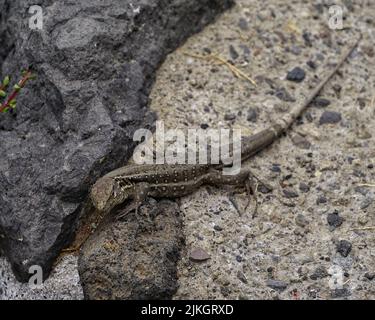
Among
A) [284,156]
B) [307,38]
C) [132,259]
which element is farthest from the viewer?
[307,38]

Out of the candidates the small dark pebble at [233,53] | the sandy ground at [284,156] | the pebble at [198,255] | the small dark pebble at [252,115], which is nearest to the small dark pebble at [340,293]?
the sandy ground at [284,156]

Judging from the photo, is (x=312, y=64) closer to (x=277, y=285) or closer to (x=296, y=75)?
(x=296, y=75)

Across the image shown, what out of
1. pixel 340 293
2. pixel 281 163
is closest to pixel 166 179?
pixel 281 163

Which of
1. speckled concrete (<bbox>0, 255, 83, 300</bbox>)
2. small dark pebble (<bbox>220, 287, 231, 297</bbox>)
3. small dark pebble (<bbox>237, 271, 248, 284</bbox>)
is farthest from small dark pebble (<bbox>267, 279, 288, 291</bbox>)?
speckled concrete (<bbox>0, 255, 83, 300</bbox>)

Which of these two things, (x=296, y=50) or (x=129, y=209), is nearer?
(x=129, y=209)

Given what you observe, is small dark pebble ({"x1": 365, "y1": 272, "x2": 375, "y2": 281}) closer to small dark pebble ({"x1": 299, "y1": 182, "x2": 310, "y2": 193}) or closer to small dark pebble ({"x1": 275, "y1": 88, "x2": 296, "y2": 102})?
small dark pebble ({"x1": 299, "y1": 182, "x2": 310, "y2": 193})

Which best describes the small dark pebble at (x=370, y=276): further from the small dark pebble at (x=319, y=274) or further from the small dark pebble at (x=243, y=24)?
the small dark pebble at (x=243, y=24)

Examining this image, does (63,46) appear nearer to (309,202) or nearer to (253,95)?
(253,95)
